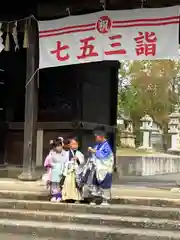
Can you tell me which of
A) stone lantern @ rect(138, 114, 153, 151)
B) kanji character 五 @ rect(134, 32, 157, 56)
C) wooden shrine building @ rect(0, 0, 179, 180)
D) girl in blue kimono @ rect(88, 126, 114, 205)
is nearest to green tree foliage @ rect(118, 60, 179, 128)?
stone lantern @ rect(138, 114, 153, 151)

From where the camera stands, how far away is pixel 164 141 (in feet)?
140

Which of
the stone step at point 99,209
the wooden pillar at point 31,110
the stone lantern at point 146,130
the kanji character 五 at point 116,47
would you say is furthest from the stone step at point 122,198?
the stone lantern at point 146,130

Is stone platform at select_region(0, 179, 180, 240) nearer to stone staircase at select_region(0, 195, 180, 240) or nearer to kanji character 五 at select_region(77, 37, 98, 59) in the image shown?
stone staircase at select_region(0, 195, 180, 240)

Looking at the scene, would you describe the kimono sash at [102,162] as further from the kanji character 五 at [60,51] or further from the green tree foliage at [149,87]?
the green tree foliage at [149,87]

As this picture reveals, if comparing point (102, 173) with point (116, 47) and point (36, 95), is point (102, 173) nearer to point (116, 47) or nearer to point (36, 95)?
point (116, 47)

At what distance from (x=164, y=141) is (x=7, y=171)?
106 ft

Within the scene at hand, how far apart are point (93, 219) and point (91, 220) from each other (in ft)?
0.14

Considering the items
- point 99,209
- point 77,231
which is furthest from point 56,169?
point 77,231

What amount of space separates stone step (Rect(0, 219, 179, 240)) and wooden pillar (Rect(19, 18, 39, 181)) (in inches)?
112

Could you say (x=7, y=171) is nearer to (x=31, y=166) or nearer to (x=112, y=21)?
(x=31, y=166)

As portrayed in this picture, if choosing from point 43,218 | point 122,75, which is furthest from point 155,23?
point 122,75

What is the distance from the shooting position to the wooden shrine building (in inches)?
431

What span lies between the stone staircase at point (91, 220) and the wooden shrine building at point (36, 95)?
2458mm

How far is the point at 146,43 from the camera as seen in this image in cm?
1004
